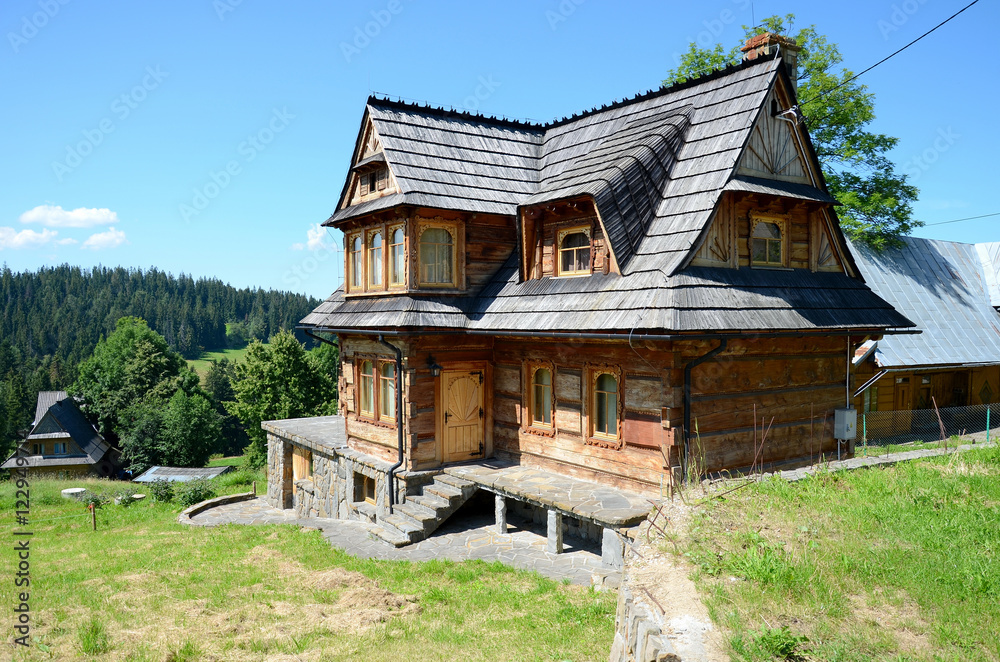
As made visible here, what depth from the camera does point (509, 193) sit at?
50.3 ft

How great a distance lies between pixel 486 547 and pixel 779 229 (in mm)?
8565

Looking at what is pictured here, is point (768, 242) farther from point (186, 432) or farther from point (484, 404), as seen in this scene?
point (186, 432)

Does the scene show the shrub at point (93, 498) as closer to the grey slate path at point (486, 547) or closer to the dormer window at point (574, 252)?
the grey slate path at point (486, 547)

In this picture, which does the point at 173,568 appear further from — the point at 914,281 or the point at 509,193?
the point at 914,281

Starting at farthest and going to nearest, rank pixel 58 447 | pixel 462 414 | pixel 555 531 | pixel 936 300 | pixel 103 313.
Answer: pixel 103 313
pixel 58 447
pixel 936 300
pixel 462 414
pixel 555 531

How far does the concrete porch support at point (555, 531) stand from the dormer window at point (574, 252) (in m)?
4.73

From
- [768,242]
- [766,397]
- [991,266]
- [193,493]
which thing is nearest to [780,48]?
[768,242]

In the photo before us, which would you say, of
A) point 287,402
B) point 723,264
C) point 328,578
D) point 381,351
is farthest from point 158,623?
point 287,402

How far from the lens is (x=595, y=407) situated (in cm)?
1216

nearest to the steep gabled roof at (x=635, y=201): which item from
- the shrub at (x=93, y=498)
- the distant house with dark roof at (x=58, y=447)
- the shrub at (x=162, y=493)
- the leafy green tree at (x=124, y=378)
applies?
the shrub at (x=162, y=493)

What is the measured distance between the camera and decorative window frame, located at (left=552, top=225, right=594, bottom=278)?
12.7 metres

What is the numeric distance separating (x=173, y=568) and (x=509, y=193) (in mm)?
10428

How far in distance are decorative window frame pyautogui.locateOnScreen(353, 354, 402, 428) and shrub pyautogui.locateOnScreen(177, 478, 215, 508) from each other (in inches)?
570

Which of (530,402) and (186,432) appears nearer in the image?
(530,402)
